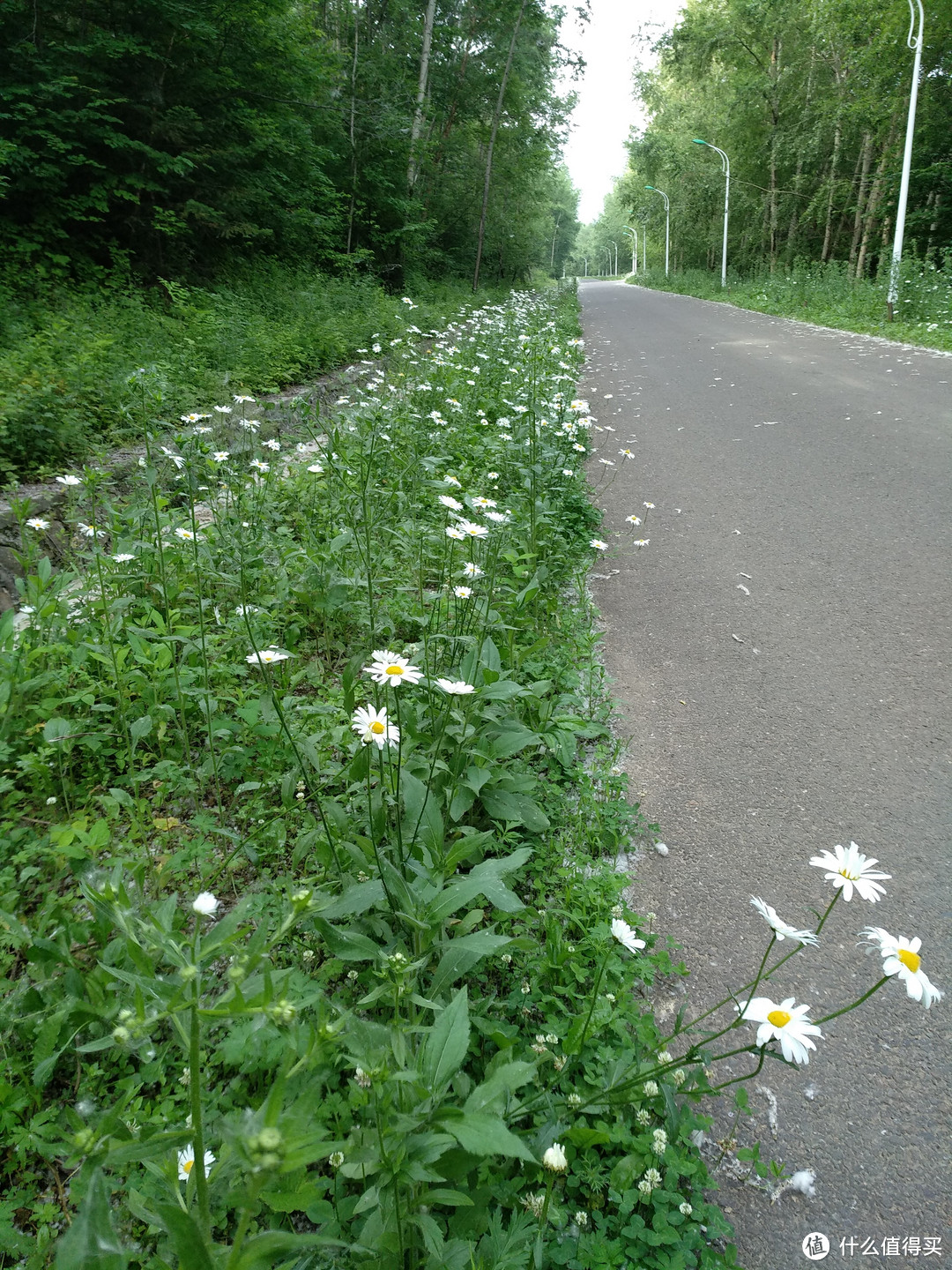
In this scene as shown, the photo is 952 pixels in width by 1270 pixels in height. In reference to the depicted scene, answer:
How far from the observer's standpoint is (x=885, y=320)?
1399 cm

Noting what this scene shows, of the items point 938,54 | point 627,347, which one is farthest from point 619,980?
point 938,54

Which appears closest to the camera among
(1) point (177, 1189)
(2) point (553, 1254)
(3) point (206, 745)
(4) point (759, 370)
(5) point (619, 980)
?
(1) point (177, 1189)

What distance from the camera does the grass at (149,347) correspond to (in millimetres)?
→ 4496

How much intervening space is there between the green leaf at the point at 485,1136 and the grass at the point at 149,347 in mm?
2710

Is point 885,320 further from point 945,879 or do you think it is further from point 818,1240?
point 818,1240

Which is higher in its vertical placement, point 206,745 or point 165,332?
point 165,332

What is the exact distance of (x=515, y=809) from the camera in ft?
7.07

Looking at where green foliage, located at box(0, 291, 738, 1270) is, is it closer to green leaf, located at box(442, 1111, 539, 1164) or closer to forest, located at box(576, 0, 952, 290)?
green leaf, located at box(442, 1111, 539, 1164)

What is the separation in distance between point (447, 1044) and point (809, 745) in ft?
6.76

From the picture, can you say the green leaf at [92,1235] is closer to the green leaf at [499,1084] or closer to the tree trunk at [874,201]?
the green leaf at [499,1084]

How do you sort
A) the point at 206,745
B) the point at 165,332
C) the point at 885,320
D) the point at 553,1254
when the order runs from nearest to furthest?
the point at 553,1254, the point at 206,745, the point at 165,332, the point at 885,320

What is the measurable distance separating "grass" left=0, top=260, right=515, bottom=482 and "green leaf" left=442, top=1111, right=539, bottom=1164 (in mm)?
2710

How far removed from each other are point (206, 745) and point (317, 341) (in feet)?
23.2

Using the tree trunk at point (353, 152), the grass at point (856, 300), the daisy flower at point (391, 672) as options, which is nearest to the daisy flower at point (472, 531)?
the daisy flower at point (391, 672)
